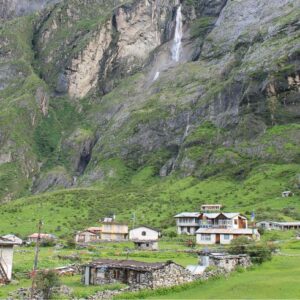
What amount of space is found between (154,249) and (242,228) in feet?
85.1

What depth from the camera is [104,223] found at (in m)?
116

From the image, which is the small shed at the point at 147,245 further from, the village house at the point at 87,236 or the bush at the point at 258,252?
the bush at the point at 258,252

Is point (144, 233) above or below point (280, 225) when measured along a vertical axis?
below

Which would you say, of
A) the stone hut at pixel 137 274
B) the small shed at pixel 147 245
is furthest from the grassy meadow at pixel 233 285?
the small shed at pixel 147 245

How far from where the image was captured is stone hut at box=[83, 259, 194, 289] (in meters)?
43.6

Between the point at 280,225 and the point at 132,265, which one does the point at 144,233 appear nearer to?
the point at 280,225

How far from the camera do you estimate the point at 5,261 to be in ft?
167

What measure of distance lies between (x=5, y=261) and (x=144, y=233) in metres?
58.9

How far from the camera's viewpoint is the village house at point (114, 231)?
11550 centimetres

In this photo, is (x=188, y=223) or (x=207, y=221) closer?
(x=207, y=221)

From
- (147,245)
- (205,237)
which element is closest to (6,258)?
(147,245)

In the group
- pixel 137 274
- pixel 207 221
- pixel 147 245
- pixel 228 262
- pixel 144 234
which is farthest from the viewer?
pixel 207 221

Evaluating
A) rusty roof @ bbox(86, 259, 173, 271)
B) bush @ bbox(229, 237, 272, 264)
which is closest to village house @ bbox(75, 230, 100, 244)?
bush @ bbox(229, 237, 272, 264)

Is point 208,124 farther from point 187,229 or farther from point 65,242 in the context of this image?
point 65,242
